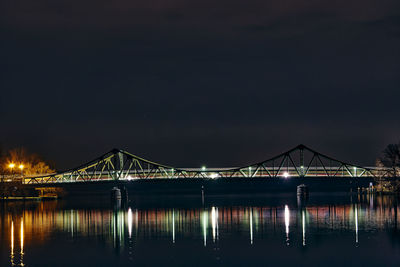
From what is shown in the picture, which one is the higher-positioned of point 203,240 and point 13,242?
point 13,242

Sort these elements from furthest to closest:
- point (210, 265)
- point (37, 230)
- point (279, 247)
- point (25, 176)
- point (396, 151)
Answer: point (25, 176) → point (396, 151) → point (37, 230) → point (279, 247) → point (210, 265)

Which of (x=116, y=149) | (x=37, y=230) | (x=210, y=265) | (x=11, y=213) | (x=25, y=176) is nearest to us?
(x=210, y=265)

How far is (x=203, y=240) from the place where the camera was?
72.6 m

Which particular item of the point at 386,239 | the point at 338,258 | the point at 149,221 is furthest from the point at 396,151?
the point at 338,258

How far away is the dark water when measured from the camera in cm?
5922

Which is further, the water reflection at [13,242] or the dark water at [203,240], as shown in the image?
the dark water at [203,240]

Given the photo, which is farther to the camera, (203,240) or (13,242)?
(203,240)

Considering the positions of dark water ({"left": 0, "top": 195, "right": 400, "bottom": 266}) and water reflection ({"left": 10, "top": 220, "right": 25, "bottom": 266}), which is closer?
water reflection ({"left": 10, "top": 220, "right": 25, "bottom": 266})

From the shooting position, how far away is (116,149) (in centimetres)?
19250

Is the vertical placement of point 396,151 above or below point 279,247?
above

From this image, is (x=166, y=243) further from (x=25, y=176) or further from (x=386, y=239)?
(x=25, y=176)

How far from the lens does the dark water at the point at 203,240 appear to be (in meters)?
59.2

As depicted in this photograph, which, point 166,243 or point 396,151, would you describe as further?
point 396,151

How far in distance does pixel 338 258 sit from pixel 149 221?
41.3 meters
